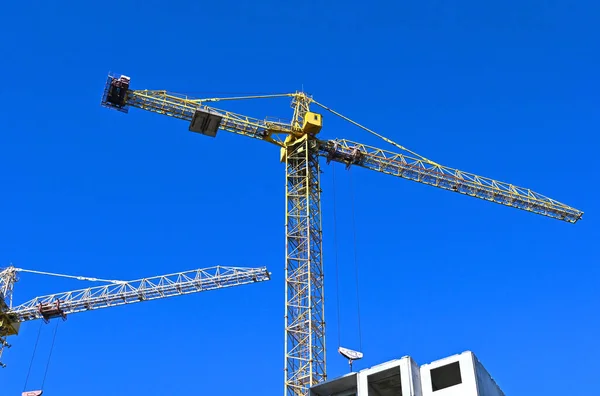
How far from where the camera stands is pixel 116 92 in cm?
8181

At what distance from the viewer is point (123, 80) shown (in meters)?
81.6

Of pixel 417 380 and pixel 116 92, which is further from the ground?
pixel 116 92

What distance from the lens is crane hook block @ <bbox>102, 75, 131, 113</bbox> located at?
8150 centimetres

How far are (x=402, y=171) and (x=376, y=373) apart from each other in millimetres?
44616

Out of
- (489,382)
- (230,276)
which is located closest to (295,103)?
(230,276)

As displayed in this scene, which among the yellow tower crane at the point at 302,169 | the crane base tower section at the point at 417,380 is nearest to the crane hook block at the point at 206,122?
the yellow tower crane at the point at 302,169

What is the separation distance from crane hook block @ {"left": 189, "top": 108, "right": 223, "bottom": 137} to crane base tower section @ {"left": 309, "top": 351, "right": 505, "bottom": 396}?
40.0 m

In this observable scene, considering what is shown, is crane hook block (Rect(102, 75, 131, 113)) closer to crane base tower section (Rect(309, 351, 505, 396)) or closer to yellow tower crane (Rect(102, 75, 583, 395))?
yellow tower crane (Rect(102, 75, 583, 395))

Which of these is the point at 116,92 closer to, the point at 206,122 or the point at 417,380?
the point at 206,122

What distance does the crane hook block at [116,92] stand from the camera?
81500 mm

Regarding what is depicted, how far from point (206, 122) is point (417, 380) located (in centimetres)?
4371

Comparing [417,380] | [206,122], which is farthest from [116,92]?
[417,380]

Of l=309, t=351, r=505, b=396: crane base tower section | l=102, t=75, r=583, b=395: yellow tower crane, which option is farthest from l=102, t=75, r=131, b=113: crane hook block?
l=309, t=351, r=505, b=396: crane base tower section

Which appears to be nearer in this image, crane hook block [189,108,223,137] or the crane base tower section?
the crane base tower section
